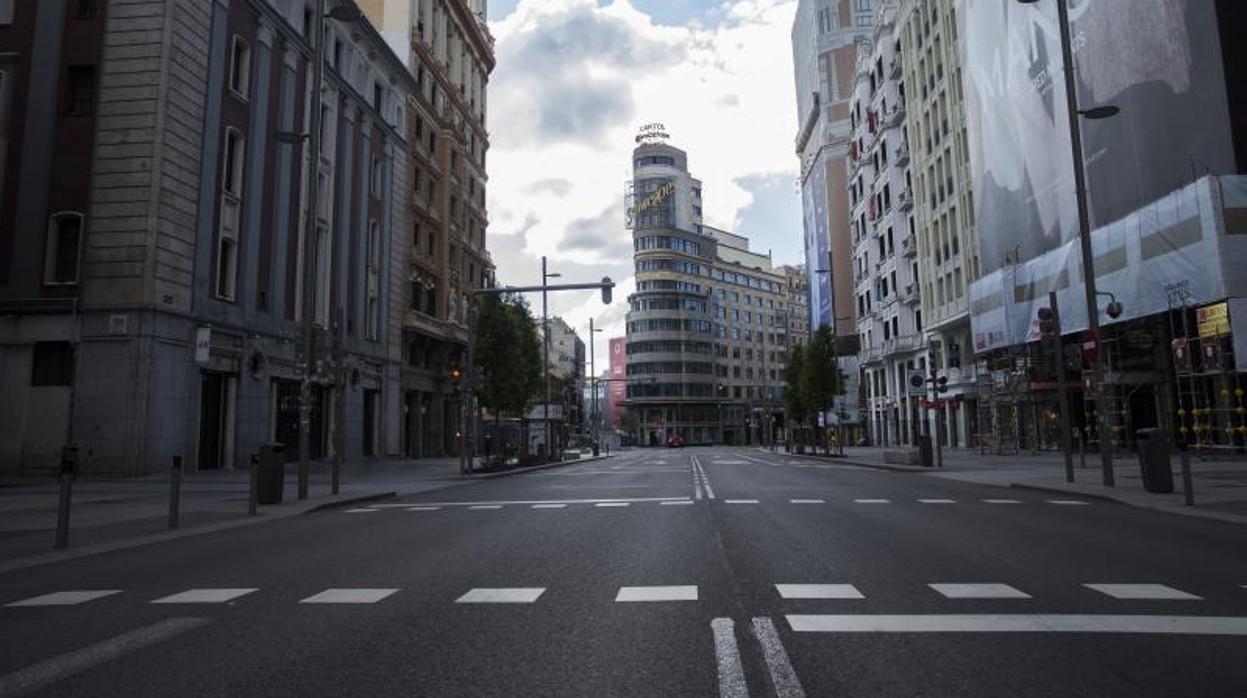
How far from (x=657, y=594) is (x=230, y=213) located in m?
25.6

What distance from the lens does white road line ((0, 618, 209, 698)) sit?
4352 mm

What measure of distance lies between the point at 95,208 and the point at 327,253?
38.6 ft

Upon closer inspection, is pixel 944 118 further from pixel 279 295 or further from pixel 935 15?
pixel 279 295

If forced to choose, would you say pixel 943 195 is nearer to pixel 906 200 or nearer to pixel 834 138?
pixel 906 200

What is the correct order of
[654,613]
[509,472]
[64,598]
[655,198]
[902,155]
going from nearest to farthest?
1. [654,613]
2. [64,598]
3. [509,472]
4. [902,155]
5. [655,198]

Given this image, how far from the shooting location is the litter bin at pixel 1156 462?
14.7 meters

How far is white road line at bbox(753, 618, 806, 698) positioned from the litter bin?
12526 mm

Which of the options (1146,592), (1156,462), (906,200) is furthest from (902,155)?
(1146,592)

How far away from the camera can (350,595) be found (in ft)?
21.8

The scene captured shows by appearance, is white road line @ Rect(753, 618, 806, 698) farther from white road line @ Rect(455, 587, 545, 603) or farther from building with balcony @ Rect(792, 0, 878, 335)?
building with balcony @ Rect(792, 0, 878, 335)

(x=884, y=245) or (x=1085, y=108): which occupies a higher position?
(x=884, y=245)

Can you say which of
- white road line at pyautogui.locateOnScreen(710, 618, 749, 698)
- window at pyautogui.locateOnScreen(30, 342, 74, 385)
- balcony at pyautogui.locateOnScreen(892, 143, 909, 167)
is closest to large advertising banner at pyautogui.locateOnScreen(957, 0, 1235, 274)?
balcony at pyautogui.locateOnScreen(892, 143, 909, 167)

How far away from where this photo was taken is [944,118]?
50.5 m

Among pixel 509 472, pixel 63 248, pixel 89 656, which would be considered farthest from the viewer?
pixel 509 472
